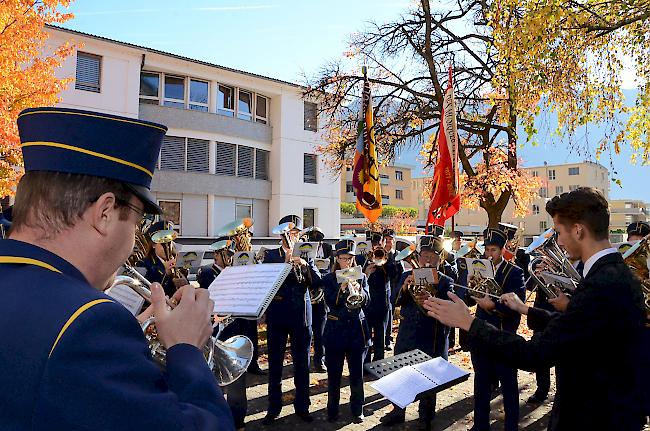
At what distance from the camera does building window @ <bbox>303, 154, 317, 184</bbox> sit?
101ft

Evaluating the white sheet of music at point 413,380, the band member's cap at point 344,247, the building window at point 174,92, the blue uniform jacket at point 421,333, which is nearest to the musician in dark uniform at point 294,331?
the band member's cap at point 344,247

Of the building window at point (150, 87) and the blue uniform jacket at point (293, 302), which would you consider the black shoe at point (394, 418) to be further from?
the building window at point (150, 87)

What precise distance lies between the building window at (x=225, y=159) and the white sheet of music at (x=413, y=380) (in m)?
25.1

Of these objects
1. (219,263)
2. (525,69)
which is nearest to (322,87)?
(525,69)

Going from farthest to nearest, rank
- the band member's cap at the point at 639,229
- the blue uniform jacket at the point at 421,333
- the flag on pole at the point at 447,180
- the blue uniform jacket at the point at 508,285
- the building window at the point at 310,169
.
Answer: the building window at the point at 310,169 → the flag on pole at the point at 447,180 → the band member's cap at the point at 639,229 → the blue uniform jacket at the point at 508,285 → the blue uniform jacket at the point at 421,333

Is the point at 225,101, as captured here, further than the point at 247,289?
Yes

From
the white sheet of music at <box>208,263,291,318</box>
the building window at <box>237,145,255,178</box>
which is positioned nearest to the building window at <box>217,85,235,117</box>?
the building window at <box>237,145,255,178</box>

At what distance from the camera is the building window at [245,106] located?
2847 centimetres

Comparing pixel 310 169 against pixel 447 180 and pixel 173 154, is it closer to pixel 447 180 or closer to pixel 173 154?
pixel 173 154

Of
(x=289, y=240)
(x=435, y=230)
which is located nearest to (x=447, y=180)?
(x=435, y=230)

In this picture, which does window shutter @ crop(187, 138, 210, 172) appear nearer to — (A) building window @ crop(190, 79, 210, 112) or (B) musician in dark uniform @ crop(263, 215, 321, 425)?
(A) building window @ crop(190, 79, 210, 112)

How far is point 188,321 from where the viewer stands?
1.62m

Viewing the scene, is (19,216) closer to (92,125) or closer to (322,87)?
(92,125)

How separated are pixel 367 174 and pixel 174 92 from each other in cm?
1856
